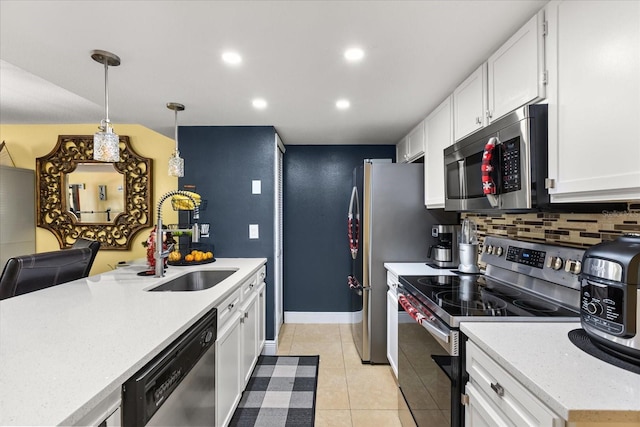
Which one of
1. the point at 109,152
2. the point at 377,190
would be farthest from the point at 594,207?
the point at 109,152

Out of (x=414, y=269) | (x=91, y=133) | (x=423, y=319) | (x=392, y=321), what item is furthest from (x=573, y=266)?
(x=91, y=133)

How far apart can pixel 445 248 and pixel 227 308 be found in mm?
1727

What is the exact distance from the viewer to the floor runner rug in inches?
81.0

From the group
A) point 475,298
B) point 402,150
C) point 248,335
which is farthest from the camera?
point 402,150

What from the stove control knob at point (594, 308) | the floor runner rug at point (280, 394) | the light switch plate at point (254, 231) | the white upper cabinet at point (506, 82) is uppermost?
the white upper cabinet at point (506, 82)

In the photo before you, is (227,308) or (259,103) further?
(259,103)

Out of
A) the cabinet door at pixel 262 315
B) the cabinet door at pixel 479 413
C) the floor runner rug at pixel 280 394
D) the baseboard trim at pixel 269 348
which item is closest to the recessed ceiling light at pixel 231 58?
the cabinet door at pixel 262 315

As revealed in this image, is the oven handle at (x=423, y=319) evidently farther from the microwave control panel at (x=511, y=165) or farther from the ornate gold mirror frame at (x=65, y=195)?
the ornate gold mirror frame at (x=65, y=195)

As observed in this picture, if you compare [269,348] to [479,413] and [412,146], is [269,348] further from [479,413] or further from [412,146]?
[412,146]

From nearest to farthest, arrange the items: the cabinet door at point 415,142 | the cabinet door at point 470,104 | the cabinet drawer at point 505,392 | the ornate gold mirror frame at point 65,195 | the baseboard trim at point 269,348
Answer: the cabinet drawer at point 505,392
the cabinet door at point 470,104
the cabinet door at point 415,142
the baseboard trim at point 269,348
the ornate gold mirror frame at point 65,195

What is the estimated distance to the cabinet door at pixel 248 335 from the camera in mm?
2180

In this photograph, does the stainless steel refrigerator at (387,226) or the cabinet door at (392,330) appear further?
the stainless steel refrigerator at (387,226)

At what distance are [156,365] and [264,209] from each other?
210 cm

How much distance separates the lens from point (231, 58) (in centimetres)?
173
